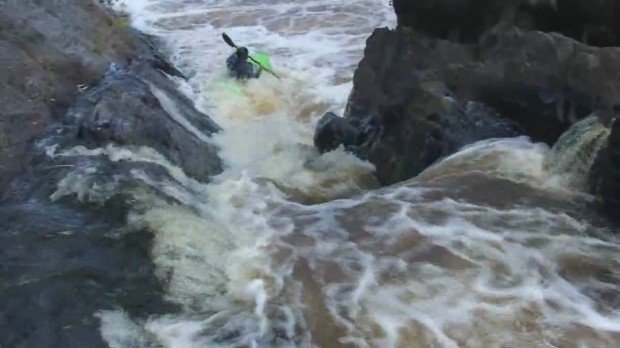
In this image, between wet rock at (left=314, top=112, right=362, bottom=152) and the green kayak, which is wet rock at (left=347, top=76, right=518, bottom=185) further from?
the green kayak

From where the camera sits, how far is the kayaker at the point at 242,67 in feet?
31.3

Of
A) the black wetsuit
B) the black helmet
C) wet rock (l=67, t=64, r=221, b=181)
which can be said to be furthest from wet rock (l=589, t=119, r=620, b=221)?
the black helmet

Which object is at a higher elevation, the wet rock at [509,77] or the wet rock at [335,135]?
the wet rock at [509,77]

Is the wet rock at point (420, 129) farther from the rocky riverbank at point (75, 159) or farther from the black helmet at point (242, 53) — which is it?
the black helmet at point (242, 53)

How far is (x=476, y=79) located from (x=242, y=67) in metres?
4.42

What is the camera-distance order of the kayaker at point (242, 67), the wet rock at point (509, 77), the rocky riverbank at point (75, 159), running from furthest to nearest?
the kayaker at point (242, 67) → the wet rock at point (509, 77) → the rocky riverbank at point (75, 159)

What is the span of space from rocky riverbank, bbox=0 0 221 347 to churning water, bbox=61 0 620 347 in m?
0.12

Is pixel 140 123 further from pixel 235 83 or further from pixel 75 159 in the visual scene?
pixel 235 83

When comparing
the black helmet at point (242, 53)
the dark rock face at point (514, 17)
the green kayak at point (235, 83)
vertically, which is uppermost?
the dark rock face at point (514, 17)

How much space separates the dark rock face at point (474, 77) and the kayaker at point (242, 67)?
2628mm

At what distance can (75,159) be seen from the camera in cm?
534

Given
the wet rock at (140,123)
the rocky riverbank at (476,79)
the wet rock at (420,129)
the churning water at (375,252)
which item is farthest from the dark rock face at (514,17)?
the wet rock at (140,123)

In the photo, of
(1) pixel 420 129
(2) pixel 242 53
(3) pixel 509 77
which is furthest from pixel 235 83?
(3) pixel 509 77

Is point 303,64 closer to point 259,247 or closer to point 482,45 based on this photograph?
point 482,45
